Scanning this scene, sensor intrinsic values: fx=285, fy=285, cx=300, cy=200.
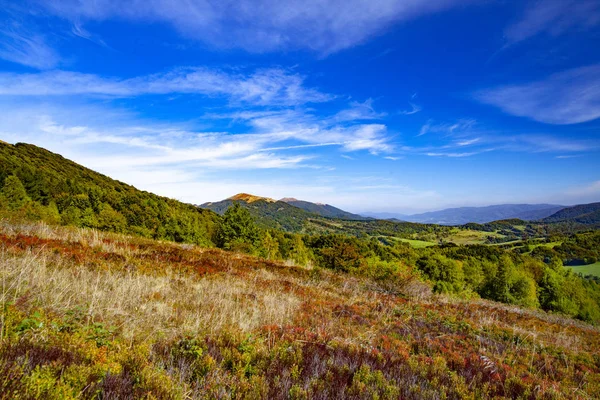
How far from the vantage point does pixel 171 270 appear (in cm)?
956

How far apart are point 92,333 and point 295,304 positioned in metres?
5.11

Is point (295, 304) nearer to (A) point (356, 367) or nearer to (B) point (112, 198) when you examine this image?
(A) point (356, 367)

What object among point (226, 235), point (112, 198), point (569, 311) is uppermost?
point (112, 198)

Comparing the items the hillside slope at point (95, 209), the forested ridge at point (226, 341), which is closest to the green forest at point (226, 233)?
the hillside slope at point (95, 209)

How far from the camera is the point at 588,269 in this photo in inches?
Result: 5408

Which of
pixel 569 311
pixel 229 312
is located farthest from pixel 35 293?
pixel 569 311

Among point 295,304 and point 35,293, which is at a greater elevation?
point 35,293

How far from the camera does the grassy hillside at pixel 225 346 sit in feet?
9.21

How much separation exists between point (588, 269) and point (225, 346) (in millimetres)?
195809

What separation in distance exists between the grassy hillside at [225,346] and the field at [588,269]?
561 ft

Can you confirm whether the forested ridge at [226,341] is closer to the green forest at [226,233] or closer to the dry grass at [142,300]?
the dry grass at [142,300]

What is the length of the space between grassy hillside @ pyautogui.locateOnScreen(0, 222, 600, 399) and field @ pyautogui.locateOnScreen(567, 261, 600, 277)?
17109 centimetres

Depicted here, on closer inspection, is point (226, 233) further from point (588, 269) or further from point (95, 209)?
point (588, 269)

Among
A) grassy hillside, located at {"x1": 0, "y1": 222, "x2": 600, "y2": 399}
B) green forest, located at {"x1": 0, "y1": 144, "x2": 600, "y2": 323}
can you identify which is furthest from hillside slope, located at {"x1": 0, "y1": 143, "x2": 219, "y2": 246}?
grassy hillside, located at {"x1": 0, "y1": 222, "x2": 600, "y2": 399}
